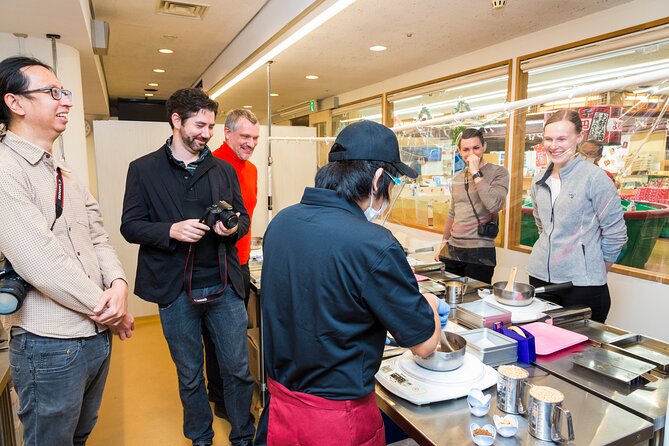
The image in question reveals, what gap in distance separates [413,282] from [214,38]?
3916mm

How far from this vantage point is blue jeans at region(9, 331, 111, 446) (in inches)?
49.1

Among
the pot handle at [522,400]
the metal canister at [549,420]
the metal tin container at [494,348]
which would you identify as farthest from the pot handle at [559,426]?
the metal tin container at [494,348]

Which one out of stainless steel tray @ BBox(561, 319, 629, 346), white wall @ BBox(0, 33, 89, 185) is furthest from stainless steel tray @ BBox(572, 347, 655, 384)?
white wall @ BBox(0, 33, 89, 185)

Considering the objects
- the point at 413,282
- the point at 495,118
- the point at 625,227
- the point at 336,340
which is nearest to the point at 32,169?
the point at 336,340

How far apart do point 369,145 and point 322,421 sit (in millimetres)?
695

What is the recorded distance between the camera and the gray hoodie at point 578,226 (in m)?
1.67

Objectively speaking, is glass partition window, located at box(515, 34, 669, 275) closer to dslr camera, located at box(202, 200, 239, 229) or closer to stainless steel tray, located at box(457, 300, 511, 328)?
stainless steel tray, located at box(457, 300, 511, 328)

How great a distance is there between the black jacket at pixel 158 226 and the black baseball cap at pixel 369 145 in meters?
0.95

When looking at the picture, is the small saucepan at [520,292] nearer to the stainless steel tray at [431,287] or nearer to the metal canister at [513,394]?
the stainless steel tray at [431,287]

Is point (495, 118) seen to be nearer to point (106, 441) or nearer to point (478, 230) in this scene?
point (478, 230)

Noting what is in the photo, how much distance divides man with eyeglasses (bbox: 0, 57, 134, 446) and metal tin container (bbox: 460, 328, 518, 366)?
3.89 ft

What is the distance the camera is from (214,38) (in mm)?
4113

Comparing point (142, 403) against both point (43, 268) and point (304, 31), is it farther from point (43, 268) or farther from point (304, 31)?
point (304, 31)

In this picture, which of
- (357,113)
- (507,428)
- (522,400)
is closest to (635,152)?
(522,400)
